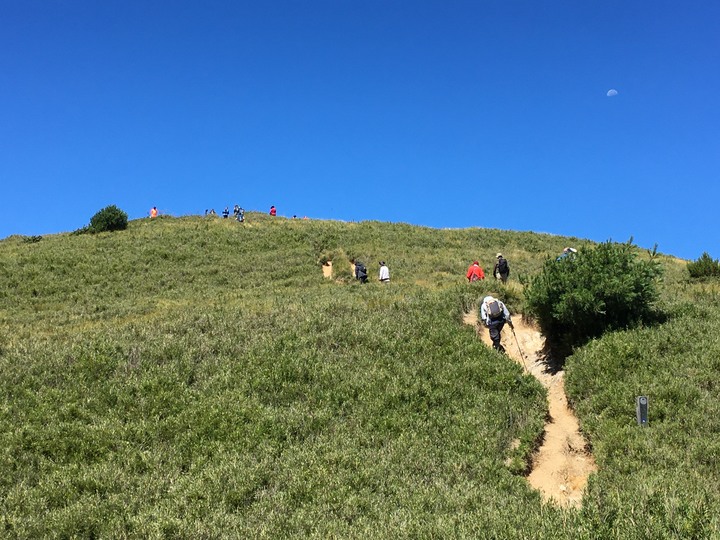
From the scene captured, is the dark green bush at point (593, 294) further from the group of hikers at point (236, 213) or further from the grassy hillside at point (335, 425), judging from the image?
the group of hikers at point (236, 213)

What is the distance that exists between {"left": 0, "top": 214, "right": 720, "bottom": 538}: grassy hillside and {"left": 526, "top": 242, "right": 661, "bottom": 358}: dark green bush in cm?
94

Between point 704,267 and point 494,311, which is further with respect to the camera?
point 704,267

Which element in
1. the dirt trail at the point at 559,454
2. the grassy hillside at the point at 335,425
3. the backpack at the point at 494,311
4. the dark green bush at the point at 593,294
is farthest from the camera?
the backpack at the point at 494,311

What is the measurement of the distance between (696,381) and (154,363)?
12.6 metres

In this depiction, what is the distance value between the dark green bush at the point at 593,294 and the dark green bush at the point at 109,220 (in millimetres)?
39535

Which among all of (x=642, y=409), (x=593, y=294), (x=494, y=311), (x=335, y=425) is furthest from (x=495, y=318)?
(x=335, y=425)

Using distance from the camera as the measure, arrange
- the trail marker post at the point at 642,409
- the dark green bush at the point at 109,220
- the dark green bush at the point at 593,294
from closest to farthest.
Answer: the trail marker post at the point at 642,409 < the dark green bush at the point at 593,294 < the dark green bush at the point at 109,220

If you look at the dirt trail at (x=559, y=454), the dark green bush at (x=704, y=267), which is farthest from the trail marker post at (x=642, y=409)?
the dark green bush at (x=704, y=267)

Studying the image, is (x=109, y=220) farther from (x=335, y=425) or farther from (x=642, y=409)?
(x=642, y=409)

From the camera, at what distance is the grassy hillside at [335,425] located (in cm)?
746

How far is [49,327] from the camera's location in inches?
766

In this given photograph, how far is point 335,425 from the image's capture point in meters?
10.8

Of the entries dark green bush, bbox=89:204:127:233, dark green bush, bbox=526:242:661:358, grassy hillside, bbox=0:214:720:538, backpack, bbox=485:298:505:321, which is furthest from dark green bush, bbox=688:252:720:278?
dark green bush, bbox=89:204:127:233

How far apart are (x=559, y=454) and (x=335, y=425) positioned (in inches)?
183
